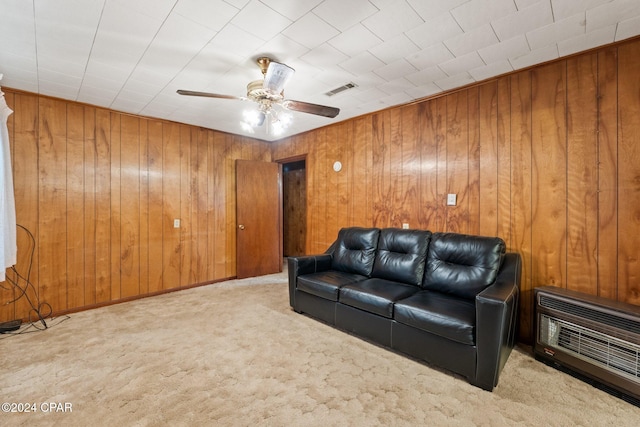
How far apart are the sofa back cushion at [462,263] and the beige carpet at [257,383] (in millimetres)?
665

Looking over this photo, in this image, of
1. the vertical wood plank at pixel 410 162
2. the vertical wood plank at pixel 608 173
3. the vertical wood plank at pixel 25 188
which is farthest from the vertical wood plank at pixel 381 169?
the vertical wood plank at pixel 25 188

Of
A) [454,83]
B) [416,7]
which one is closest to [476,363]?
[416,7]

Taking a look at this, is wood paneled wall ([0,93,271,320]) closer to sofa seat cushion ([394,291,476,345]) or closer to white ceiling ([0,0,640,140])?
white ceiling ([0,0,640,140])

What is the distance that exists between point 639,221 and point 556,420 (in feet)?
5.31

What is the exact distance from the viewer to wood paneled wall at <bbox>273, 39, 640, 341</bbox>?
7.15 feet

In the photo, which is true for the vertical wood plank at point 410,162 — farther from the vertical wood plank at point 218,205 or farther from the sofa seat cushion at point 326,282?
the vertical wood plank at point 218,205

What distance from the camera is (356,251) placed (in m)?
3.41

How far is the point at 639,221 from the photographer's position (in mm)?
2111

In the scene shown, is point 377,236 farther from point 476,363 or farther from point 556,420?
point 556,420

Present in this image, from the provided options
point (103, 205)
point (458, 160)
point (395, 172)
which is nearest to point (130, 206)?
point (103, 205)

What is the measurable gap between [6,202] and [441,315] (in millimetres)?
4038

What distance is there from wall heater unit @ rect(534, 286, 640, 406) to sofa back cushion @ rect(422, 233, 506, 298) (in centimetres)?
40

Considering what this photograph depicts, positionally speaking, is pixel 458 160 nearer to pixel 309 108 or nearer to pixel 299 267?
pixel 309 108

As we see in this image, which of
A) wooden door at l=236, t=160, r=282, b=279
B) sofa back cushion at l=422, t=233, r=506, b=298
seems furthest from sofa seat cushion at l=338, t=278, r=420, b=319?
wooden door at l=236, t=160, r=282, b=279
